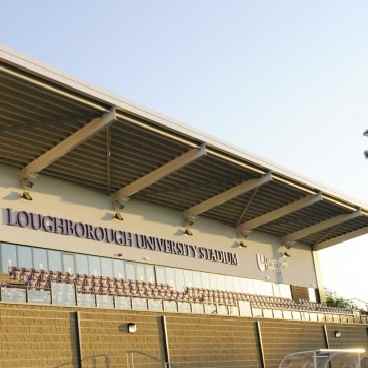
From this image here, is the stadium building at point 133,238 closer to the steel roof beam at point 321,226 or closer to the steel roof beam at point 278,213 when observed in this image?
the steel roof beam at point 278,213

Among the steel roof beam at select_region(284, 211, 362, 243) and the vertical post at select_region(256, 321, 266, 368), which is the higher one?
the steel roof beam at select_region(284, 211, 362, 243)

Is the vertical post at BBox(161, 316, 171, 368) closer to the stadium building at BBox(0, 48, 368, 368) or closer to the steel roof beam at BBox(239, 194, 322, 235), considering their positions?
the stadium building at BBox(0, 48, 368, 368)

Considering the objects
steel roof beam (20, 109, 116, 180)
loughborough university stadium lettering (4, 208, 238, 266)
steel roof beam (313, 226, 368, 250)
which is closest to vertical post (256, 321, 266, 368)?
loughborough university stadium lettering (4, 208, 238, 266)

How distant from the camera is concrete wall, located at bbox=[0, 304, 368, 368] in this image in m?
21.0

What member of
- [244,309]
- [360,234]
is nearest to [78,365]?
[244,309]

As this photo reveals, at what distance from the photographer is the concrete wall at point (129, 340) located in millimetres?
20969

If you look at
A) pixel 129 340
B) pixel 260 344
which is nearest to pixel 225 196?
pixel 260 344

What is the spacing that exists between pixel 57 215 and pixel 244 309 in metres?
9.30

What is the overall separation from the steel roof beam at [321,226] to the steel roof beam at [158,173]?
14.9 metres

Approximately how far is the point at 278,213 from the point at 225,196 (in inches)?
205

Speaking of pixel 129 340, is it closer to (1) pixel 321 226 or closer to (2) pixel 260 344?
(2) pixel 260 344

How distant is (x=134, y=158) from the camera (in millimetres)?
29562

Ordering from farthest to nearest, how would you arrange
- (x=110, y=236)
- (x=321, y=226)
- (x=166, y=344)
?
(x=321, y=226), (x=110, y=236), (x=166, y=344)

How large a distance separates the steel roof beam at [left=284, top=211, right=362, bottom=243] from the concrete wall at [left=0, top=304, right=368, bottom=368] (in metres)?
9.27
